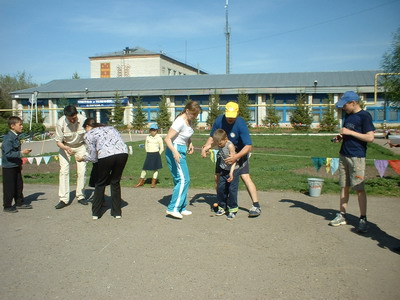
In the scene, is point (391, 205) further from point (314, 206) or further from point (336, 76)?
point (336, 76)

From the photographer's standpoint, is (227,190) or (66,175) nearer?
(227,190)

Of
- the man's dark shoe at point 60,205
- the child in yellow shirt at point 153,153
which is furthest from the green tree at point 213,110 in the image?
the man's dark shoe at point 60,205

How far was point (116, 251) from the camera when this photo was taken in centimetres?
490

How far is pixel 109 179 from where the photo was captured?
265 inches

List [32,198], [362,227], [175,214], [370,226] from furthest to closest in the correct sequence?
[32,198]
[175,214]
[370,226]
[362,227]

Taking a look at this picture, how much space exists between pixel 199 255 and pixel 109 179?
2.69m

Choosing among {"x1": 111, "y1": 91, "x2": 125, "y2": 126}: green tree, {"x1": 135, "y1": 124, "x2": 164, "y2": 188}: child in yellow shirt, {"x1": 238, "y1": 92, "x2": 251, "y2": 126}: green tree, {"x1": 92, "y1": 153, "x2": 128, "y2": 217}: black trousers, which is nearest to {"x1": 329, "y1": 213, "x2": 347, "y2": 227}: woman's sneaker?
{"x1": 92, "y1": 153, "x2": 128, "y2": 217}: black trousers

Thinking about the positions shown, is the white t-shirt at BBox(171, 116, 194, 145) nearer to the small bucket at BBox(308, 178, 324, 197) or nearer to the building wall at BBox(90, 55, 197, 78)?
the small bucket at BBox(308, 178, 324, 197)

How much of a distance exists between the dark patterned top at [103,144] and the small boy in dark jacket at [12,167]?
1.49 m

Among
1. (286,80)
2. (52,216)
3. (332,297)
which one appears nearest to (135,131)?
(286,80)

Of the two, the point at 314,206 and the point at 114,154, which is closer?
the point at 114,154

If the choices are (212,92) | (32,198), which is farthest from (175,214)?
(212,92)

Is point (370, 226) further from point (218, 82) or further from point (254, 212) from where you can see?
point (218, 82)

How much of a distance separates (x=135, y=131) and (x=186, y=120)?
37.2m
